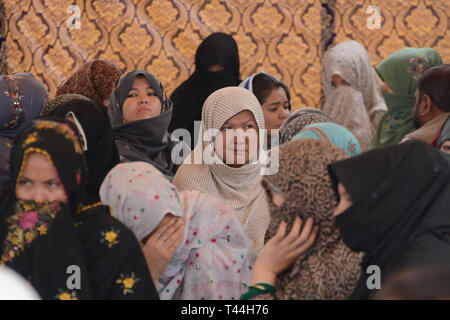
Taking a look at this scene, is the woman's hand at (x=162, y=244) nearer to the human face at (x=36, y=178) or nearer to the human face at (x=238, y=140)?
the human face at (x=36, y=178)

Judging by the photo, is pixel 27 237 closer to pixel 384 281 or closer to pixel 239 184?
pixel 384 281

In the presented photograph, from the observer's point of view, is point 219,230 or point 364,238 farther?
point 219,230

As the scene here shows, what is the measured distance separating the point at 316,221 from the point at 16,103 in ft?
6.52

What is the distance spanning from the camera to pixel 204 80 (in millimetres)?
4383

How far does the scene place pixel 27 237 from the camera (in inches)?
63.8

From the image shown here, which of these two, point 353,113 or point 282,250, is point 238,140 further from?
point 353,113

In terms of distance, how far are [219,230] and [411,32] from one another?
13.5 ft

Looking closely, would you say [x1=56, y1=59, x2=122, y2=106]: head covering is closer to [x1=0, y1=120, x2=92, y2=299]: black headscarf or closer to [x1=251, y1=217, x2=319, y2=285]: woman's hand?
[x1=0, y1=120, x2=92, y2=299]: black headscarf

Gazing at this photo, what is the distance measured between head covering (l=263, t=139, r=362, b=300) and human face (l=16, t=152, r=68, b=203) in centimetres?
62

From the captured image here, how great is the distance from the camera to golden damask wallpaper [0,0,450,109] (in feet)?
17.4

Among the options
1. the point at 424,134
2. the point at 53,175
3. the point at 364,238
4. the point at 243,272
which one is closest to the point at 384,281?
the point at 364,238

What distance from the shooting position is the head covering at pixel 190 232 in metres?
1.83

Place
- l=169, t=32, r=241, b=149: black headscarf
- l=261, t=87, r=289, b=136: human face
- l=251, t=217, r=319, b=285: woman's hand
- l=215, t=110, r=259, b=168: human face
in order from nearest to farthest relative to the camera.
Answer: l=251, t=217, r=319, b=285: woman's hand, l=215, t=110, r=259, b=168: human face, l=261, t=87, r=289, b=136: human face, l=169, t=32, r=241, b=149: black headscarf

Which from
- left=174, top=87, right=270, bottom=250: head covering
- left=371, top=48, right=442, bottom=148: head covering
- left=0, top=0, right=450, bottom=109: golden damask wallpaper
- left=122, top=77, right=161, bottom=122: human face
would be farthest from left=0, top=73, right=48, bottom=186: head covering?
left=0, top=0, right=450, bottom=109: golden damask wallpaper
